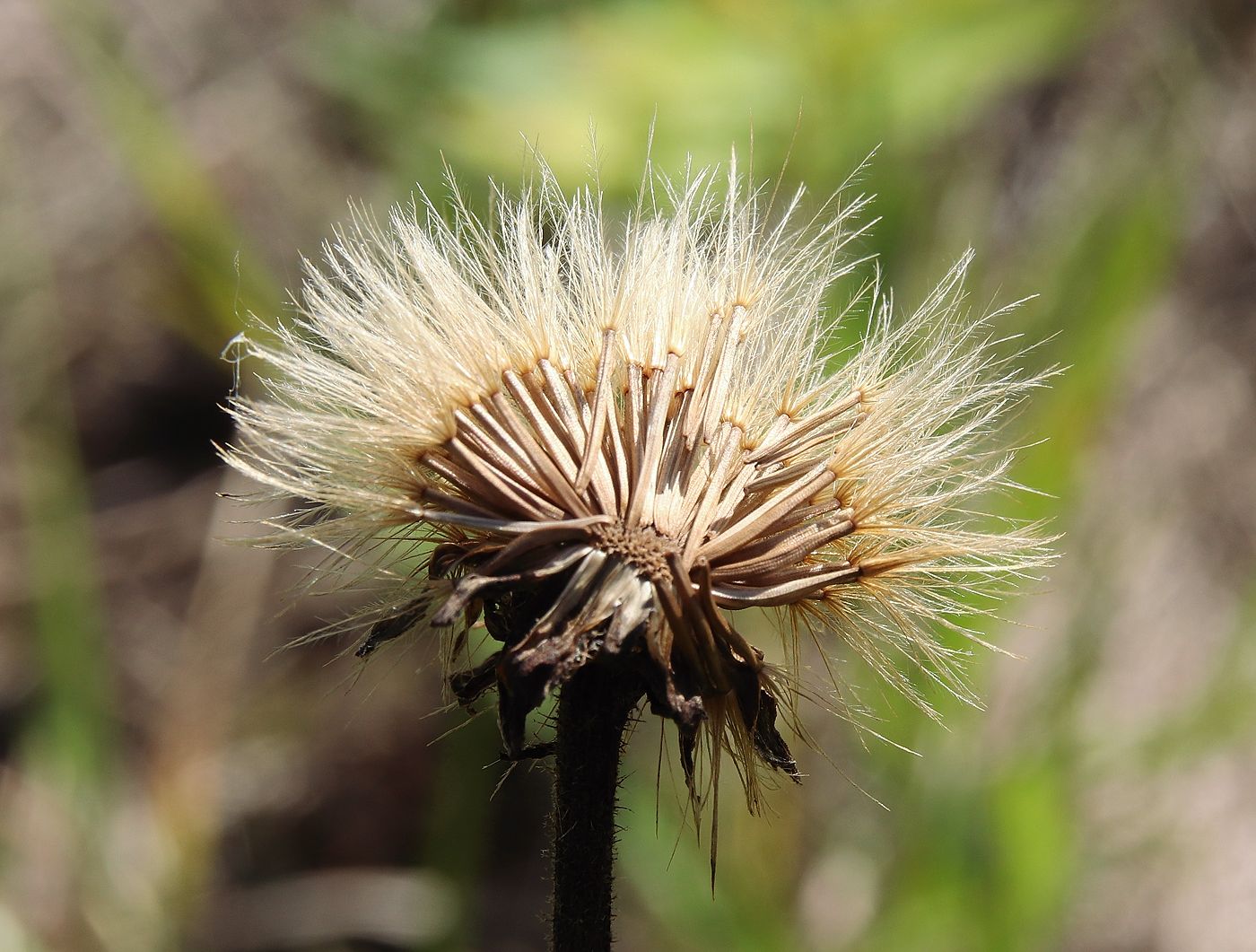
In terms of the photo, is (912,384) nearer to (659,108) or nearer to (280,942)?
(659,108)

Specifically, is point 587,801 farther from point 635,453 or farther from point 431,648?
point 431,648

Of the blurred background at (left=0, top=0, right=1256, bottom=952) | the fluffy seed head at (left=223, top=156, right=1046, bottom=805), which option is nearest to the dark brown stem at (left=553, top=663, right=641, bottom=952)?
the fluffy seed head at (left=223, top=156, right=1046, bottom=805)

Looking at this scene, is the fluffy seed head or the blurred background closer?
the fluffy seed head

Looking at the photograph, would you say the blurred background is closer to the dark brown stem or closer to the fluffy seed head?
the fluffy seed head

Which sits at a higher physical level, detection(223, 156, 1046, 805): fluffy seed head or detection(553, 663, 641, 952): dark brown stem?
detection(223, 156, 1046, 805): fluffy seed head

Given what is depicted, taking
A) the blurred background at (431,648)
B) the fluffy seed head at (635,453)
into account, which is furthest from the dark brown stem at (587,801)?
the blurred background at (431,648)

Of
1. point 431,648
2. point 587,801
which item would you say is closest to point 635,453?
point 587,801
